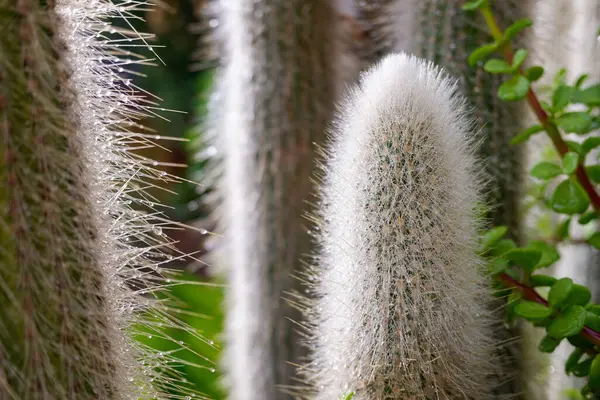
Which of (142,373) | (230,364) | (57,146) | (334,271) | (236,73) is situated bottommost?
(230,364)

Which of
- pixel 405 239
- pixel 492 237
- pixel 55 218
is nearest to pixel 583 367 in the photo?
pixel 492 237

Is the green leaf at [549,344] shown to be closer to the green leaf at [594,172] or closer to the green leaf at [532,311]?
the green leaf at [532,311]

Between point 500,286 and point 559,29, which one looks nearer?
point 500,286

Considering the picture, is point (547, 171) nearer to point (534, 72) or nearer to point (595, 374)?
point (534, 72)

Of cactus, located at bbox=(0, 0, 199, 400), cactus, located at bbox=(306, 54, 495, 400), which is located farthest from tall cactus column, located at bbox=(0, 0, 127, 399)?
cactus, located at bbox=(306, 54, 495, 400)

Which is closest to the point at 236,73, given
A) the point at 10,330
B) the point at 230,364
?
the point at 230,364

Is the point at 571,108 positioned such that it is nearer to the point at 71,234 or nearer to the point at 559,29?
the point at 559,29

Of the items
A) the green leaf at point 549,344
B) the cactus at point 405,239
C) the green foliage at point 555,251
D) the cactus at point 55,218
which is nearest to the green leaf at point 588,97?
the green foliage at point 555,251
